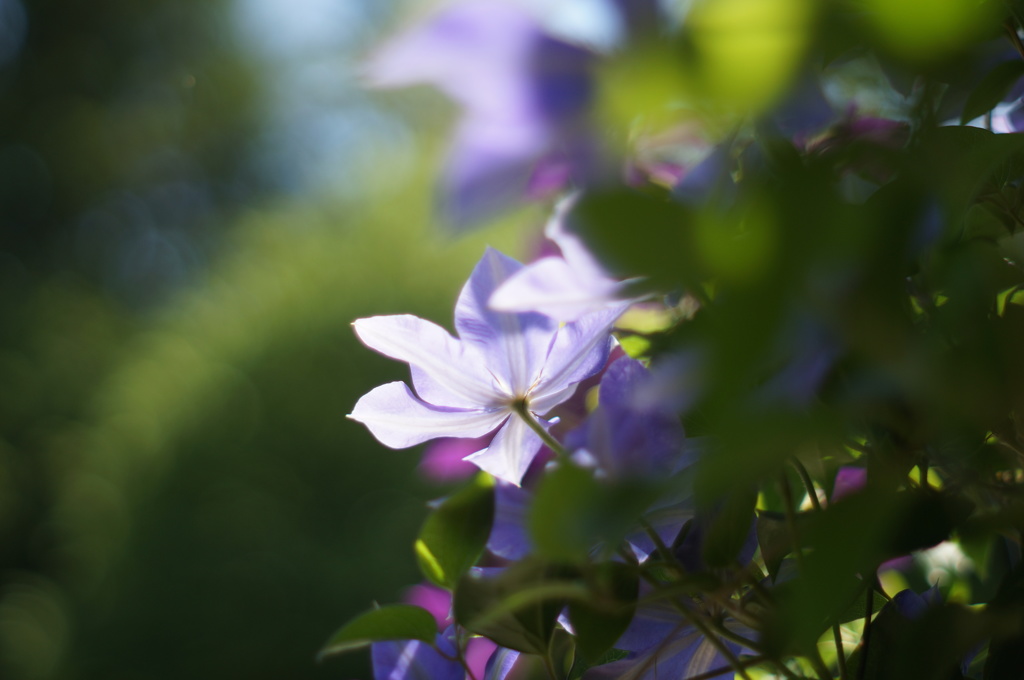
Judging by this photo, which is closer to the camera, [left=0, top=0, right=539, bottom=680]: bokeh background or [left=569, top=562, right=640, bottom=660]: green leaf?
[left=569, top=562, right=640, bottom=660]: green leaf

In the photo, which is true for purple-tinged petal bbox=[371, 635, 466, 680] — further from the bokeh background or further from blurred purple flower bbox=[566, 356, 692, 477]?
the bokeh background

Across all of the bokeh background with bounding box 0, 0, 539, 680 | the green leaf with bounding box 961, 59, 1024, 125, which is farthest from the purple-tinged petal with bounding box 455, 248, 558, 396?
the bokeh background with bounding box 0, 0, 539, 680

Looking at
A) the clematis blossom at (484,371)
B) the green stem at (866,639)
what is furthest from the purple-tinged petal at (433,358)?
the green stem at (866,639)

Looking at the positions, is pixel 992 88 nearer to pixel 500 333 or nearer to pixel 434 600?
pixel 500 333

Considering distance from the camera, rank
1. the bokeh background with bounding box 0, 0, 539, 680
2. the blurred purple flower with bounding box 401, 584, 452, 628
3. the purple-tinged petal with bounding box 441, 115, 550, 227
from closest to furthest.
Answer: the purple-tinged petal with bounding box 441, 115, 550, 227
the blurred purple flower with bounding box 401, 584, 452, 628
the bokeh background with bounding box 0, 0, 539, 680

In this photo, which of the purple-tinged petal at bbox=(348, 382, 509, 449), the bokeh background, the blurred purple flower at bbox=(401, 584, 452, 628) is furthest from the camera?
the bokeh background

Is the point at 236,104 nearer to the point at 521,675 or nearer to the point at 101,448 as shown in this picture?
the point at 101,448
